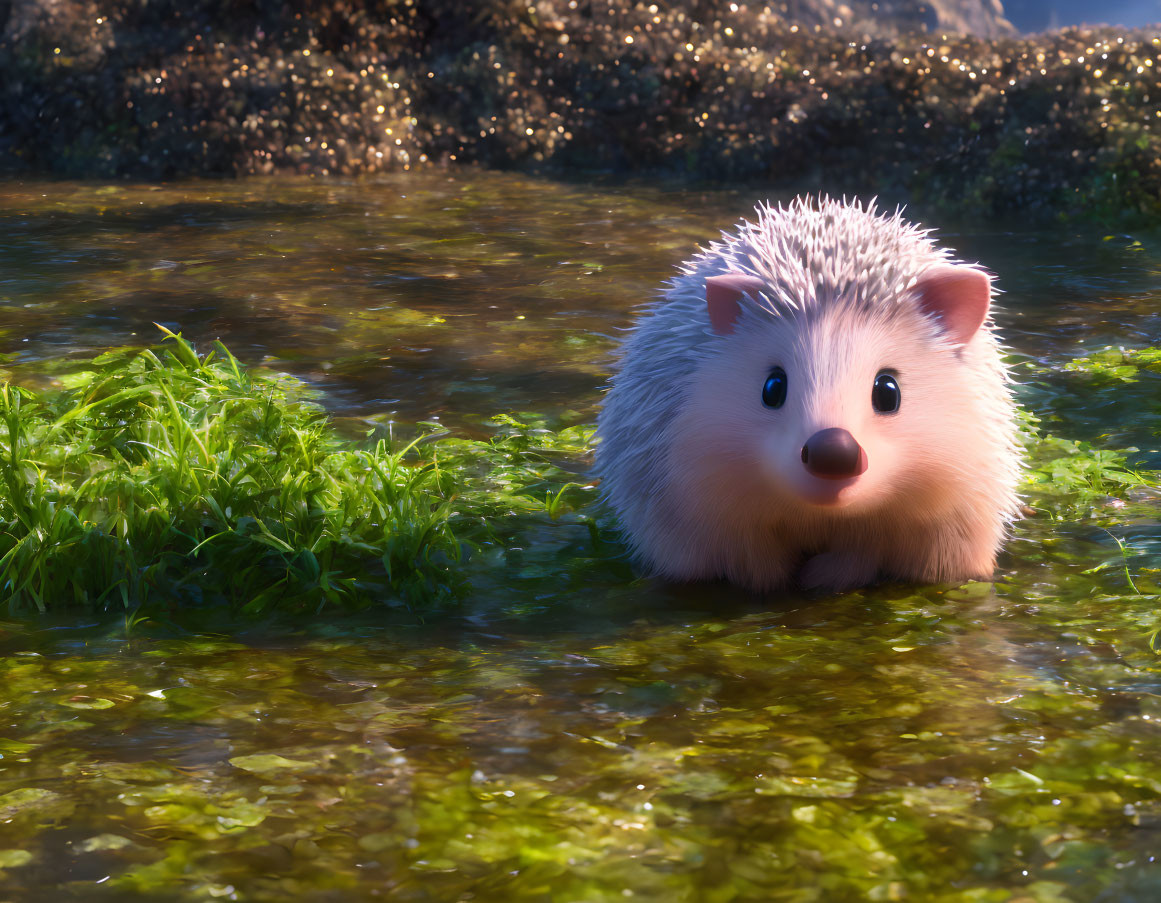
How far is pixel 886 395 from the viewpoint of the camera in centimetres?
407

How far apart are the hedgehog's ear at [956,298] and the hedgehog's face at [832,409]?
8 centimetres

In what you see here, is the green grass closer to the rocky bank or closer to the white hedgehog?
the white hedgehog

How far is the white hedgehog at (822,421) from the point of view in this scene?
13.0 ft

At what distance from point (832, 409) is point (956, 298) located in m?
0.71

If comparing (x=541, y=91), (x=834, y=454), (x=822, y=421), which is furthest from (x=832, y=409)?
(x=541, y=91)

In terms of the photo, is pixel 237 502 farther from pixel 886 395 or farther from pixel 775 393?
pixel 886 395

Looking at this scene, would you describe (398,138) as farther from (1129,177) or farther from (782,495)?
(782,495)

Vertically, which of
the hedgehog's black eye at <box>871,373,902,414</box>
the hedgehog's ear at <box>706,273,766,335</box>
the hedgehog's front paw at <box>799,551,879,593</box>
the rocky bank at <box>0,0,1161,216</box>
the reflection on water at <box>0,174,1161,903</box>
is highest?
the rocky bank at <box>0,0,1161,216</box>

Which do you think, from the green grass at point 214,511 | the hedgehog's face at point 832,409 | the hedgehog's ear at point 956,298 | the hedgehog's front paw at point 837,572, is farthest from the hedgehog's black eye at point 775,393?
the green grass at point 214,511

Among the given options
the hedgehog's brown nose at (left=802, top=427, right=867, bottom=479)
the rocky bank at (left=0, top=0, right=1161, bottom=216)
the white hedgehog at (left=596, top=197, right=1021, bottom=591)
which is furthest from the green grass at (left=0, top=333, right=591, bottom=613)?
the rocky bank at (left=0, top=0, right=1161, bottom=216)

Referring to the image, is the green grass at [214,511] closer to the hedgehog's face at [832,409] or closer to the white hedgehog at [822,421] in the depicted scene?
the white hedgehog at [822,421]

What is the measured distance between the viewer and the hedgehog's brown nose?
372 cm

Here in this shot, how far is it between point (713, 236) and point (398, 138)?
211 inches

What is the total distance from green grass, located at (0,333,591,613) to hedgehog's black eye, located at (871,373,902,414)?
150 centimetres
